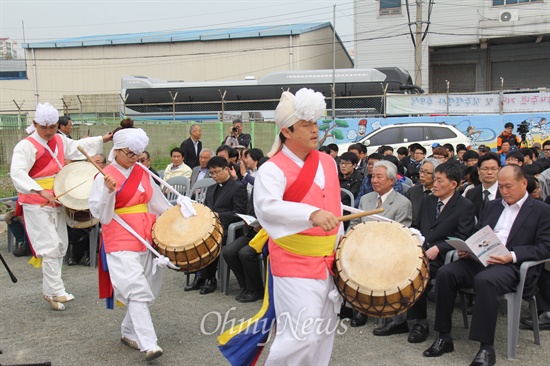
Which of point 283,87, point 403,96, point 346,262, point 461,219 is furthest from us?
point 283,87

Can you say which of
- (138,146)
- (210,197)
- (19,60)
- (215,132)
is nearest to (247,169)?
(210,197)

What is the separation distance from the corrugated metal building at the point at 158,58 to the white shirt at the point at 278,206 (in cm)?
2953

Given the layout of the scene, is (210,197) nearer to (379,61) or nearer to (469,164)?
(469,164)

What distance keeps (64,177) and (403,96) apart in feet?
42.6

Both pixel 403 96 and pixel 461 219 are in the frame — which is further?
pixel 403 96

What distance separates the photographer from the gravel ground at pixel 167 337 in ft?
14.6

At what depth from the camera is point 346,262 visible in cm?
339

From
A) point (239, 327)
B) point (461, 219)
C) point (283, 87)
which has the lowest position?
point (239, 327)

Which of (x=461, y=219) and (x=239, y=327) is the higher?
Answer: (x=461, y=219)

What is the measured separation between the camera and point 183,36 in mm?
37312

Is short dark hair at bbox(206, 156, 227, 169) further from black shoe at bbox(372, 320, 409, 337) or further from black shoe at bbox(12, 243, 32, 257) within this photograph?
black shoe at bbox(12, 243, 32, 257)

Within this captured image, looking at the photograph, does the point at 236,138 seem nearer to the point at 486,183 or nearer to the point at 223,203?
the point at 223,203

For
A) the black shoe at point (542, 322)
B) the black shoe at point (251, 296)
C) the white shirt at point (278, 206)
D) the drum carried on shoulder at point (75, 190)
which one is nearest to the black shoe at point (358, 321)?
the black shoe at point (251, 296)

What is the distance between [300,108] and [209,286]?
3.71 meters
